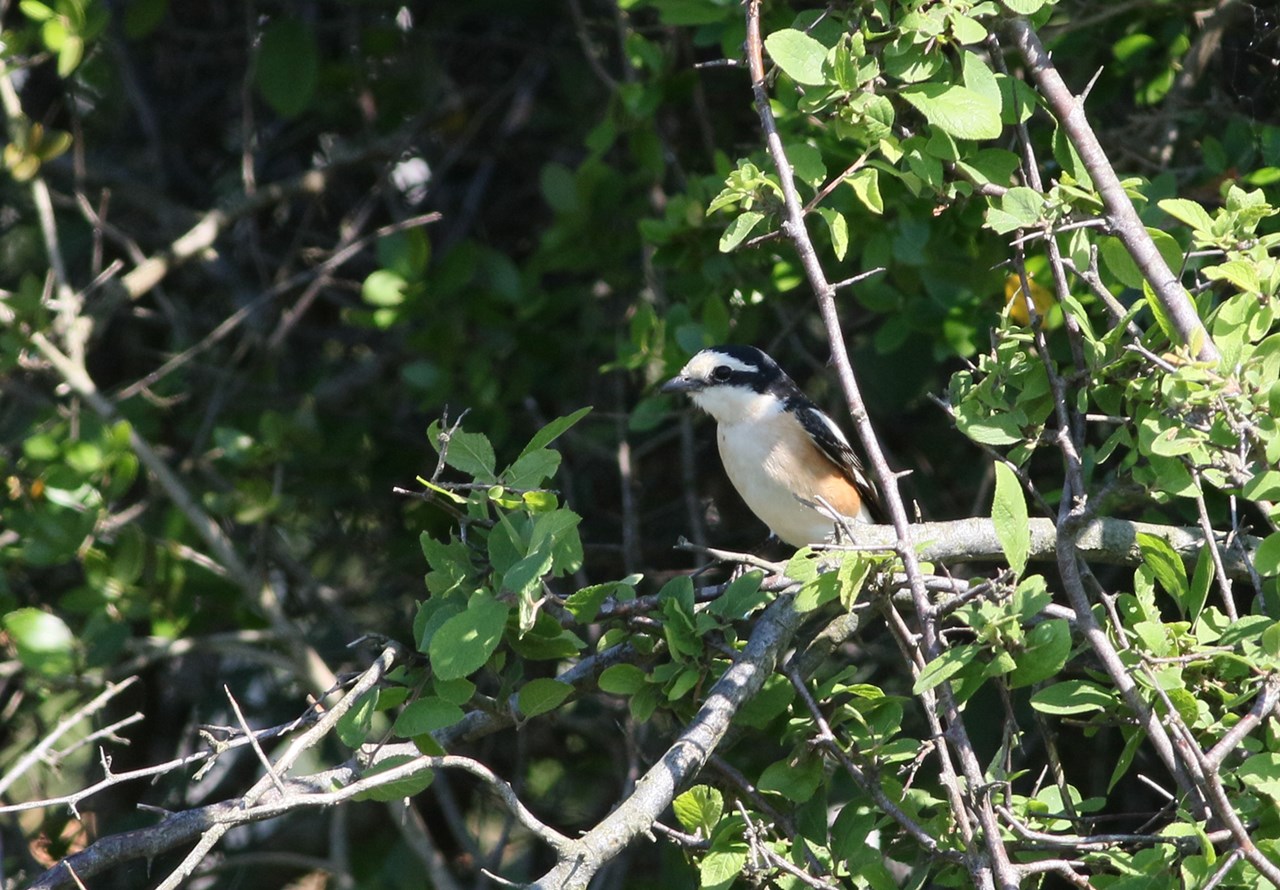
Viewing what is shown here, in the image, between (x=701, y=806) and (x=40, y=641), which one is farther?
(x=40, y=641)

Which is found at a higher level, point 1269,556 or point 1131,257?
point 1131,257

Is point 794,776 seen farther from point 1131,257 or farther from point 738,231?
point 1131,257

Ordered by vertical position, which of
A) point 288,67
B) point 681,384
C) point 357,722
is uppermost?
point 288,67

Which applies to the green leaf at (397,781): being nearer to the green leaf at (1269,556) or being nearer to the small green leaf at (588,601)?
the small green leaf at (588,601)

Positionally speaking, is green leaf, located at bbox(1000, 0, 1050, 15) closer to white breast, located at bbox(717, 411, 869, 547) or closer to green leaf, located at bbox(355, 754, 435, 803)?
green leaf, located at bbox(355, 754, 435, 803)

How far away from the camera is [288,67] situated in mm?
5859

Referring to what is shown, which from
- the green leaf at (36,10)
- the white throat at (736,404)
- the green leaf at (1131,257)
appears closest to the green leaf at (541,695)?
the green leaf at (1131,257)

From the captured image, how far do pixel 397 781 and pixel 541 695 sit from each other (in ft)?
1.11

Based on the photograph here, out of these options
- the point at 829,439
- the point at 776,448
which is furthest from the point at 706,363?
the point at 829,439

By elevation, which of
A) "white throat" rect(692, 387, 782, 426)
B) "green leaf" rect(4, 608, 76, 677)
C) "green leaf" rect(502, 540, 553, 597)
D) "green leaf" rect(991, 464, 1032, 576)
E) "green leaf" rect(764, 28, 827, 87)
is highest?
"green leaf" rect(764, 28, 827, 87)

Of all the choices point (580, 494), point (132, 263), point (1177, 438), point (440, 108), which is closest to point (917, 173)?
point (1177, 438)

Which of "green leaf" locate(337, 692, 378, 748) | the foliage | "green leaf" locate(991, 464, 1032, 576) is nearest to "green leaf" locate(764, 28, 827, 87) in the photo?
the foliage

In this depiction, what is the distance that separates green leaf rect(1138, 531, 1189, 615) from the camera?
268 centimetres

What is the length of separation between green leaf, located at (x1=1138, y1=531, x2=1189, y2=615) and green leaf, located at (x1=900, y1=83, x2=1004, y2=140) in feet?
2.89
